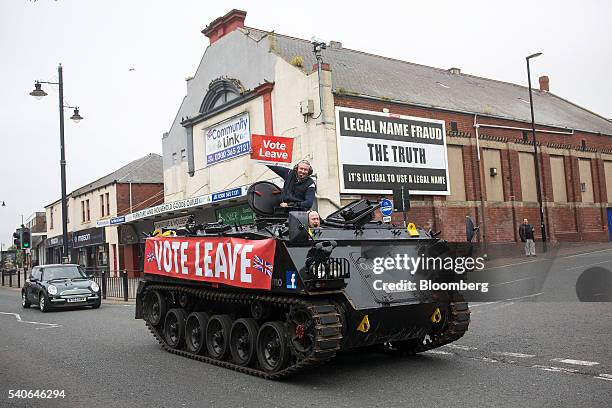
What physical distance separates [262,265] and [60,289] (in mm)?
11971

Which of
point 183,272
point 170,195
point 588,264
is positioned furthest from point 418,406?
point 170,195

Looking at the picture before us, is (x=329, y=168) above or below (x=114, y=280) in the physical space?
above

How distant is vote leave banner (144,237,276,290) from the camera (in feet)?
24.2

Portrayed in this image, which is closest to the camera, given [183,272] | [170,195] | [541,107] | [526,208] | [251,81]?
[183,272]

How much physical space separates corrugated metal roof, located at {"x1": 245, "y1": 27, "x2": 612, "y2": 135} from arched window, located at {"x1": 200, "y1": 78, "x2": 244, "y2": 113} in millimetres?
2426

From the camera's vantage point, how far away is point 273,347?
7.35 m

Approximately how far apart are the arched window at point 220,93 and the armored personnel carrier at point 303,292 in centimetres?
1871

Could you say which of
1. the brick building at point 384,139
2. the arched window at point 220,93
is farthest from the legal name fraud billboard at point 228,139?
the arched window at point 220,93

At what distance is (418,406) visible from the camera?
229 inches

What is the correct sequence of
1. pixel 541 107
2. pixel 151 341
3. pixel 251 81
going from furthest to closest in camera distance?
pixel 541 107 → pixel 251 81 → pixel 151 341

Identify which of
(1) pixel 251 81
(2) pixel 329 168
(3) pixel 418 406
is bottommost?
Answer: (3) pixel 418 406

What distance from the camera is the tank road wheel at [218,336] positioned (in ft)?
26.9

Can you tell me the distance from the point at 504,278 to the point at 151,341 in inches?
418

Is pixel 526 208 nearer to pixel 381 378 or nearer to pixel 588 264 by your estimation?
pixel 588 264
